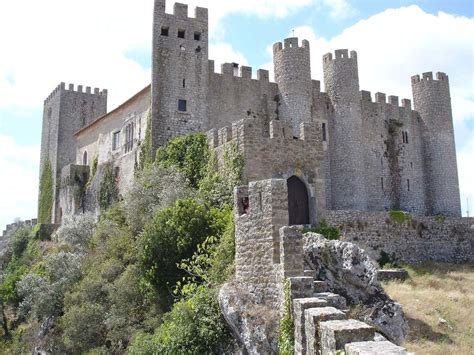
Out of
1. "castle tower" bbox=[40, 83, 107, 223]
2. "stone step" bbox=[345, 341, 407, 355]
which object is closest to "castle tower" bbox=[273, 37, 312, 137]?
"castle tower" bbox=[40, 83, 107, 223]

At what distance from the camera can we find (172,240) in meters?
17.3

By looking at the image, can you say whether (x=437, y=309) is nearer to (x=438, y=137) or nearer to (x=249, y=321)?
(x=249, y=321)

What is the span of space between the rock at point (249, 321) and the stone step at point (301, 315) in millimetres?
1206

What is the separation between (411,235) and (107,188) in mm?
18883

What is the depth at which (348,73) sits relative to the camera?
3591cm

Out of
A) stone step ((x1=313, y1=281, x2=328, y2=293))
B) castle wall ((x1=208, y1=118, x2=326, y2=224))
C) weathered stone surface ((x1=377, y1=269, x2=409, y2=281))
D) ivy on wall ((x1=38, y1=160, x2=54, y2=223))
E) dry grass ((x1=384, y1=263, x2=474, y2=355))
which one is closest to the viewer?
stone step ((x1=313, y1=281, x2=328, y2=293))

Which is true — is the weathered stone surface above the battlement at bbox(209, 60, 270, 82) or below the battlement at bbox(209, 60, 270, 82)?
below

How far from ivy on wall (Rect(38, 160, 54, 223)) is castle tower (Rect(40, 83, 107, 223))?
0.69 m

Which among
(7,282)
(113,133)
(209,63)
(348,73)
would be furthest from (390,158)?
(7,282)

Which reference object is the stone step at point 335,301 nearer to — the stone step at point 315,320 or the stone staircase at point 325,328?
the stone staircase at point 325,328

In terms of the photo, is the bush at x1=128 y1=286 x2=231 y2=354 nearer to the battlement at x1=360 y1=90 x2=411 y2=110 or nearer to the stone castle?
the stone castle

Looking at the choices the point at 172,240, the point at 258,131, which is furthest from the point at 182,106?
the point at 172,240

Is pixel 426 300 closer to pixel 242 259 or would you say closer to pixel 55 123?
pixel 242 259

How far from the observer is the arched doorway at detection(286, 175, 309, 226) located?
21672 millimetres
